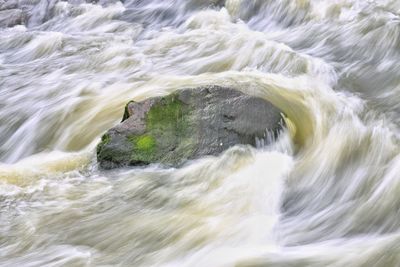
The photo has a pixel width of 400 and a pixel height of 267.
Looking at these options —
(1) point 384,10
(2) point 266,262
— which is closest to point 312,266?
(2) point 266,262

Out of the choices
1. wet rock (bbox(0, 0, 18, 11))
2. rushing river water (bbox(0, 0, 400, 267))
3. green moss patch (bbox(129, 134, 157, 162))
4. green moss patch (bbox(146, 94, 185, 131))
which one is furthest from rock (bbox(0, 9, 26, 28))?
green moss patch (bbox(129, 134, 157, 162))

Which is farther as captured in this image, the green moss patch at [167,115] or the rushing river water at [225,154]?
the green moss patch at [167,115]

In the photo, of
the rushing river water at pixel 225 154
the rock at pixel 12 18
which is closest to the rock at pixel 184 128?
the rushing river water at pixel 225 154

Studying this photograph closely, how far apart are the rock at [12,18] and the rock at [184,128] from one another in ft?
25.6

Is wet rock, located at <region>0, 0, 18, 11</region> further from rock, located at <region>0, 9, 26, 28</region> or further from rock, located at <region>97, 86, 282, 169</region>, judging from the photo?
rock, located at <region>97, 86, 282, 169</region>

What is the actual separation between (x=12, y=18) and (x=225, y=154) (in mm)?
8896

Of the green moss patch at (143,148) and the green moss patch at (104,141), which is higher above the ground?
the green moss patch at (104,141)

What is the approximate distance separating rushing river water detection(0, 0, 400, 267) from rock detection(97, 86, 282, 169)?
5.4 inches

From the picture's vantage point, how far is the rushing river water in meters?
4.11

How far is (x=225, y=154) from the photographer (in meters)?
5.14

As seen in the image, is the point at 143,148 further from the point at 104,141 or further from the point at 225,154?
the point at 225,154

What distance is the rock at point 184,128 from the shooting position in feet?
17.0

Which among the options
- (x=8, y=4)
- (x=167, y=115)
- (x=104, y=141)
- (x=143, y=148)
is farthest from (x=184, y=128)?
(x=8, y=4)

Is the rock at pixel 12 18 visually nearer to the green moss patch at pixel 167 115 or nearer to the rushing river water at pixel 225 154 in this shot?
the rushing river water at pixel 225 154
